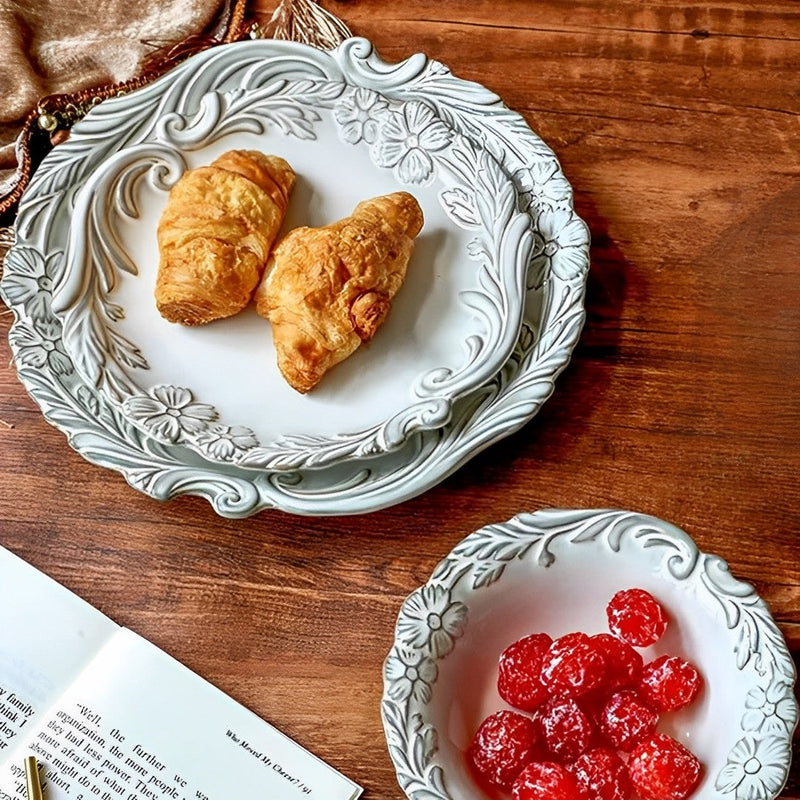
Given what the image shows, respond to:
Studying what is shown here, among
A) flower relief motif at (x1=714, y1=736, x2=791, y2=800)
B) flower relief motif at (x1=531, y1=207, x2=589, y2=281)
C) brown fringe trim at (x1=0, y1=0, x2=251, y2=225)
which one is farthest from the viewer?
brown fringe trim at (x1=0, y1=0, x2=251, y2=225)

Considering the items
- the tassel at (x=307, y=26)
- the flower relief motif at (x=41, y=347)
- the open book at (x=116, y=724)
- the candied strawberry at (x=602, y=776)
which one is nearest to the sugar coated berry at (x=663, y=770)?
the candied strawberry at (x=602, y=776)

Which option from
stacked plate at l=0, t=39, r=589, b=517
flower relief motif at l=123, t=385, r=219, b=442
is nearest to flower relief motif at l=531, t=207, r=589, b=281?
stacked plate at l=0, t=39, r=589, b=517

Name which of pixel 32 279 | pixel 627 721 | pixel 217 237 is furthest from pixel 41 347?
pixel 627 721

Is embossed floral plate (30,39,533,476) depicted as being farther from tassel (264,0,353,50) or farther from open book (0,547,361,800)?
open book (0,547,361,800)

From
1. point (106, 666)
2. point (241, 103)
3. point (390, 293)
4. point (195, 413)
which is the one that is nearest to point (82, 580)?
point (106, 666)

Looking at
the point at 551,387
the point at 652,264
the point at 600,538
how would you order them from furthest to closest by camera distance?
the point at 652,264 < the point at 551,387 < the point at 600,538

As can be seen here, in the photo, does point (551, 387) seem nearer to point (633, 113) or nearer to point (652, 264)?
point (652, 264)
